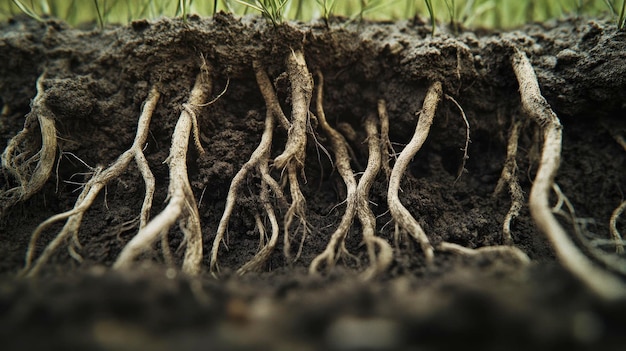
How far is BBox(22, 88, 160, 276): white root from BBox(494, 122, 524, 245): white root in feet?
4.50

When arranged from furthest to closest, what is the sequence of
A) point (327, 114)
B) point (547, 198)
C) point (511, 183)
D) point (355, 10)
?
1. point (355, 10)
2. point (327, 114)
3. point (511, 183)
4. point (547, 198)

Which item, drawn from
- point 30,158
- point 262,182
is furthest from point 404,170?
point 30,158

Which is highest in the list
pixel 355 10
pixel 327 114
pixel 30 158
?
pixel 355 10

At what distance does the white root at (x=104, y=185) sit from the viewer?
3.95 ft

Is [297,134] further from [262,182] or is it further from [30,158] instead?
[30,158]

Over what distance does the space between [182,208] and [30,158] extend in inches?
30.4

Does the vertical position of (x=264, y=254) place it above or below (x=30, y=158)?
below

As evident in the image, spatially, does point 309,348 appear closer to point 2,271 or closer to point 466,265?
point 466,265


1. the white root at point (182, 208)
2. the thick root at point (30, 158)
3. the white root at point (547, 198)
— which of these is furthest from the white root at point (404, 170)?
the thick root at point (30, 158)

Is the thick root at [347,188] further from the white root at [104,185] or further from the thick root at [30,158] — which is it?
the thick root at [30,158]

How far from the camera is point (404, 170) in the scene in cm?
146

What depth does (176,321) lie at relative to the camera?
29.2 inches

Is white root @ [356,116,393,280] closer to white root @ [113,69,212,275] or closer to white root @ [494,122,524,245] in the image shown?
white root @ [494,122,524,245]

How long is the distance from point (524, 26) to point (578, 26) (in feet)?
0.86
